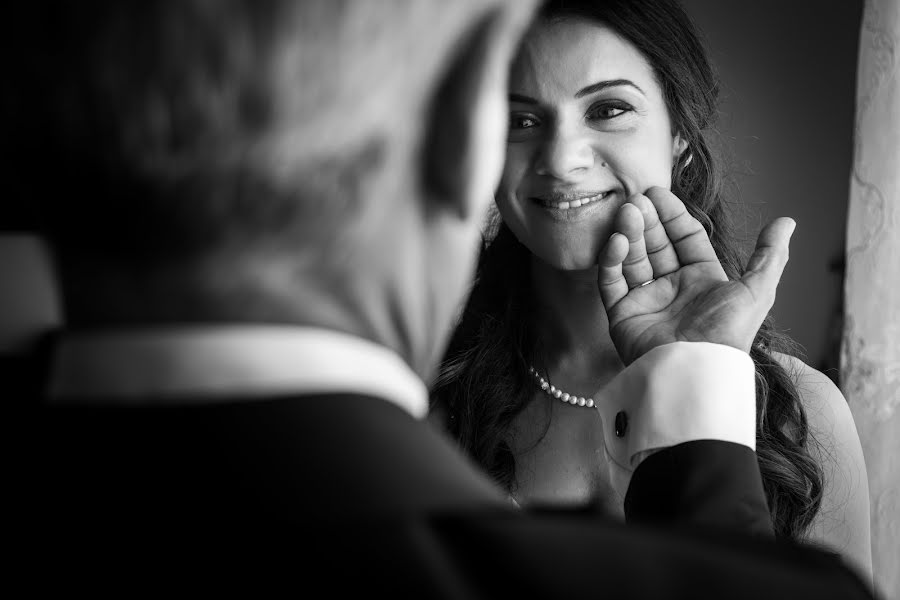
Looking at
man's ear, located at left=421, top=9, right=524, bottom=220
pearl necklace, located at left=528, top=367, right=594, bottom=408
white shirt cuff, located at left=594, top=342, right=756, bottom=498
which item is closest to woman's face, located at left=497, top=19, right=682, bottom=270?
pearl necklace, located at left=528, top=367, right=594, bottom=408

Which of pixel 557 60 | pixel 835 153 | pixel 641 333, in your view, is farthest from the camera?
pixel 835 153

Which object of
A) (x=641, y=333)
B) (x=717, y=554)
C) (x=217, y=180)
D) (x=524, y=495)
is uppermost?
(x=217, y=180)

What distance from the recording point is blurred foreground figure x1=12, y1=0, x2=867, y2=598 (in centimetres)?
40

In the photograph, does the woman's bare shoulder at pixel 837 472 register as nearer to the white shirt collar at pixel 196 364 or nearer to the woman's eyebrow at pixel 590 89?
the woman's eyebrow at pixel 590 89

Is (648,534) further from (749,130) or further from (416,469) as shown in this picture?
(749,130)

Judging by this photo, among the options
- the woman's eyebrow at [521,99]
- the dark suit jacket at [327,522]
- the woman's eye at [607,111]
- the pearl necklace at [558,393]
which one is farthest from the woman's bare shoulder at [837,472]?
the dark suit jacket at [327,522]

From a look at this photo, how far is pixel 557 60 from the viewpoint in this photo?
1.55m

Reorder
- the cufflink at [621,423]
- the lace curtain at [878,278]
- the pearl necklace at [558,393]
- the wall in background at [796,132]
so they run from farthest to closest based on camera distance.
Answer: the wall in background at [796,132]
the lace curtain at [878,278]
the pearl necklace at [558,393]
the cufflink at [621,423]

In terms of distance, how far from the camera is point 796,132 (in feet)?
8.83

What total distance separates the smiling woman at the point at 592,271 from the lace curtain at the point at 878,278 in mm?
529

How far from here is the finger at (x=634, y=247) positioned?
1425 mm

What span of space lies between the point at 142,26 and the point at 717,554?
1.22 feet

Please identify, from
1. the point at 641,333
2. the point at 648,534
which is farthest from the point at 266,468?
the point at 641,333

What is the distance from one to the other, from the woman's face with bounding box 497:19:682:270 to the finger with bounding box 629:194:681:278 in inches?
4.4
